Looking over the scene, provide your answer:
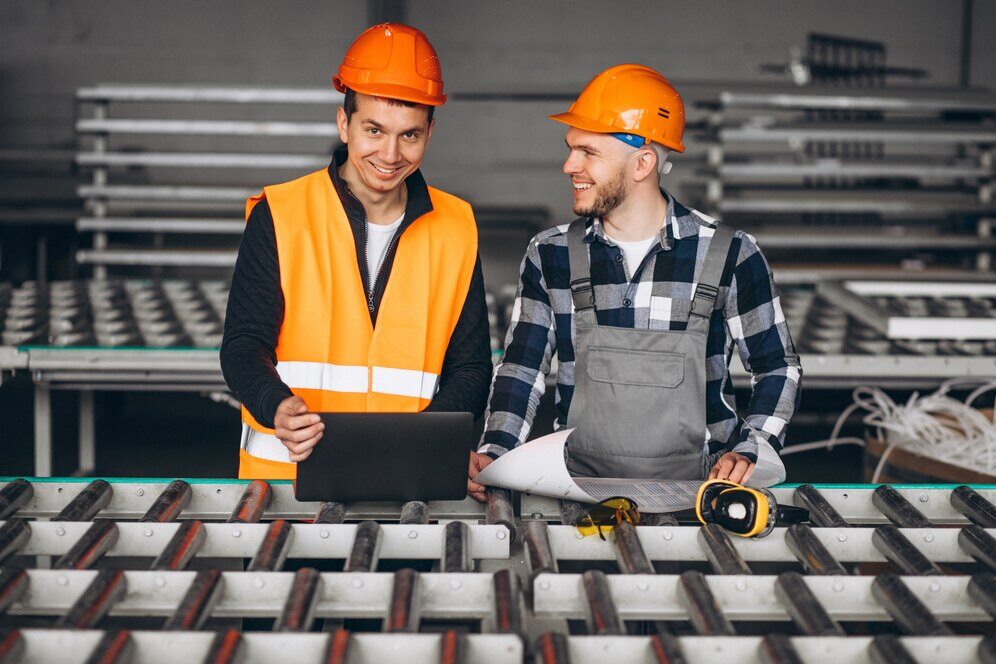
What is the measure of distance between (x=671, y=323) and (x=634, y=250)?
0.22 m

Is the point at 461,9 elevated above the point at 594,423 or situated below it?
above

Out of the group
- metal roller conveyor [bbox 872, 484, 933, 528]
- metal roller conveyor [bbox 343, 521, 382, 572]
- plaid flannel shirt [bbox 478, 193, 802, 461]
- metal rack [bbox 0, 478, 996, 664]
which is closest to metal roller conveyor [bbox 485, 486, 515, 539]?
metal rack [bbox 0, 478, 996, 664]

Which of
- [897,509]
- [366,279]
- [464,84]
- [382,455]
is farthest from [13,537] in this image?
[464,84]

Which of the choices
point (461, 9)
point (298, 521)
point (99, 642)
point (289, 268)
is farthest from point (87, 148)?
point (99, 642)

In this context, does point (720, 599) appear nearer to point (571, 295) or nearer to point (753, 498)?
point (753, 498)

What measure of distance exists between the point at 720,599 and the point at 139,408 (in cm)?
633

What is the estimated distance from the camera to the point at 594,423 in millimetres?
2414

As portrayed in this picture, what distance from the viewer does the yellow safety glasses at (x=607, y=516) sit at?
1692mm

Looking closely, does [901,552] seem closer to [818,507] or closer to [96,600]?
[818,507]

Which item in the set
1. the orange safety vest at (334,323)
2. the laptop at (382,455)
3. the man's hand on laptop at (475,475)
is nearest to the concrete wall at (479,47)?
the orange safety vest at (334,323)

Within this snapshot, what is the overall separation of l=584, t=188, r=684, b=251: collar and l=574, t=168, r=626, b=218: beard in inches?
1.9

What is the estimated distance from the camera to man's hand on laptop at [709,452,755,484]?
7.04 ft

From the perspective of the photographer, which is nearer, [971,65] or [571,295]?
[571,295]

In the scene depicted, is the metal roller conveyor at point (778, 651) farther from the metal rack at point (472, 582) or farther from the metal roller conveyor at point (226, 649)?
the metal roller conveyor at point (226, 649)
